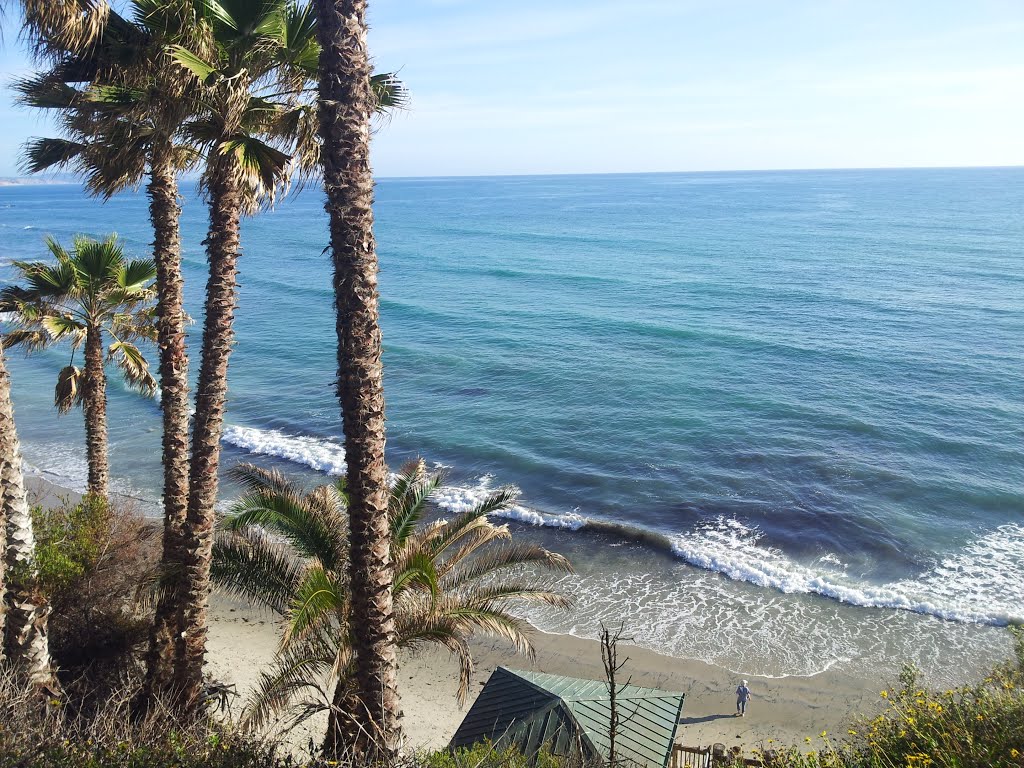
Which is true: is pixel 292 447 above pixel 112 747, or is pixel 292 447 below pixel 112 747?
below

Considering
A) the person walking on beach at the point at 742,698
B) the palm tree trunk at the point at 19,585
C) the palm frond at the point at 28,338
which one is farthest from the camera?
the palm frond at the point at 28,338

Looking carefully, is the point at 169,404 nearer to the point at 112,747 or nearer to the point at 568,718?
the point at 112,747

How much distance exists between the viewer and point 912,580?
19.9 meters

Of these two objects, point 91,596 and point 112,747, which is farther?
point 91,596

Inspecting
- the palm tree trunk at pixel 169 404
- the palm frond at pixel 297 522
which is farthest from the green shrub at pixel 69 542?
the palm frond at pixel 297 522

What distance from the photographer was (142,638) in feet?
43.0

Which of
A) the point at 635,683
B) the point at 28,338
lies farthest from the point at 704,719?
the point at 28,338

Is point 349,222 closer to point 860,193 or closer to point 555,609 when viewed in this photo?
point 555,609

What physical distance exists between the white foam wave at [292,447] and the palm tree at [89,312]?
37.9ft

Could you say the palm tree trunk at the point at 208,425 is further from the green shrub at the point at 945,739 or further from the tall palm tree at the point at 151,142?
the green shrub at the point at 945,739

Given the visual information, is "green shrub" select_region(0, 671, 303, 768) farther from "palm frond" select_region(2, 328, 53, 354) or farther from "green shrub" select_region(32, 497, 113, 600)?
"palm frond" select_region(2, 328, 53, 354)

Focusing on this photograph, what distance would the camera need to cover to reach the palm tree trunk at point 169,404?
1025 centimetres

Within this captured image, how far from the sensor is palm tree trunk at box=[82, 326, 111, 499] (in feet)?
49.8

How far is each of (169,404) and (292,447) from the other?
60.3ft
